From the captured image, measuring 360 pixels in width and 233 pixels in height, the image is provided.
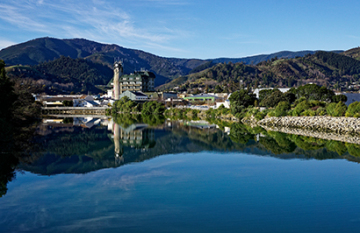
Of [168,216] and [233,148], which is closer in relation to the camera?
[168,216]

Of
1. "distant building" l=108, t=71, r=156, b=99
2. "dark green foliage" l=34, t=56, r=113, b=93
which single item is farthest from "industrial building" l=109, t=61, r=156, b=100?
"dark green foliage" l=34, t=56, r=113, b=93

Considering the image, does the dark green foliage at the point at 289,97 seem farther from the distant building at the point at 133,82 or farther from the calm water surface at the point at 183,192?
the distant building at the point at 133,82

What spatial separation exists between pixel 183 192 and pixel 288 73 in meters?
130

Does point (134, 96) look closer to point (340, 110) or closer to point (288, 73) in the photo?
point (340, 110)

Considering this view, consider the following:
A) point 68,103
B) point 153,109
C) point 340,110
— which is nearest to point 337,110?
point 340,110

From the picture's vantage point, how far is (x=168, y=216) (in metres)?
7.35

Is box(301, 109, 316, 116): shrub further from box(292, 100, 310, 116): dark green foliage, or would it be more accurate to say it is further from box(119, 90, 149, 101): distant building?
box(119, 90, 149, 101): distant building

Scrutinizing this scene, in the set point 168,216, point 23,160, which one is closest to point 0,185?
point 23,160

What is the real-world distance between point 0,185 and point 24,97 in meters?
28.0

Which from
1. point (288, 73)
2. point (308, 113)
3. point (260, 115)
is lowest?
point (260, 115)

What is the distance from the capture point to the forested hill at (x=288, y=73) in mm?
119125

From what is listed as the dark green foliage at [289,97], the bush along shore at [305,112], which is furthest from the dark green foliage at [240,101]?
the dark green foliage at [289,97]

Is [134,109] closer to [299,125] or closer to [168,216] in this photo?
[299,125]

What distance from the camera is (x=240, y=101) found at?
43.6 meters
